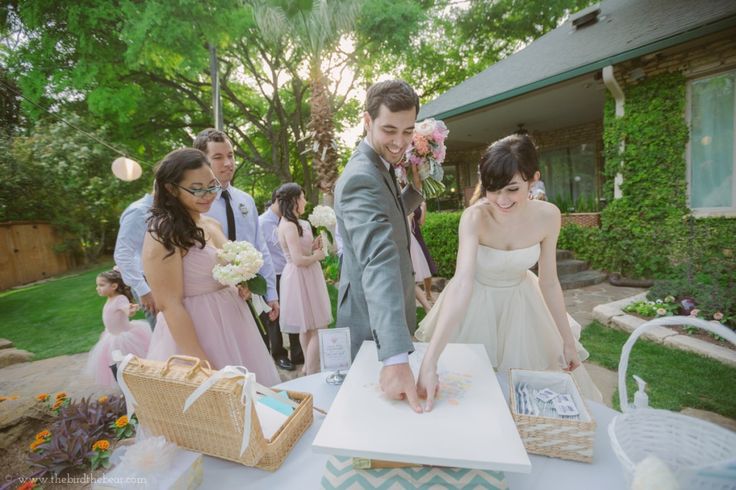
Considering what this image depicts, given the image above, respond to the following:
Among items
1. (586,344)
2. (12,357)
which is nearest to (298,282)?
(586,344)

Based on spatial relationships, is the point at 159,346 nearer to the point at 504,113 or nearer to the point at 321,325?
the point at 321,325

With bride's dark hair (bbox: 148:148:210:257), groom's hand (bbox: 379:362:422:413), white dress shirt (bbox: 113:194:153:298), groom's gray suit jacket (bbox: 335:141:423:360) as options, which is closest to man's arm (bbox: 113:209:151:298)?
white dress shirt (bbox: 113:194:153:298)

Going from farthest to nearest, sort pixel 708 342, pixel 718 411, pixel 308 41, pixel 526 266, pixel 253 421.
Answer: pixel 308 41, pixel 708 342, pixel 718 411, pixel 526 266, pixel 253 421

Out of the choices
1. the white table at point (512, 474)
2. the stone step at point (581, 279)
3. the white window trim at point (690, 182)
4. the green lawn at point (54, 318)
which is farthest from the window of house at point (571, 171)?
the green lawn at point (54, 318)

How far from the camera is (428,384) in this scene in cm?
115

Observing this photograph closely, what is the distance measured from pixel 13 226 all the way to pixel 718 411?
61.2ft

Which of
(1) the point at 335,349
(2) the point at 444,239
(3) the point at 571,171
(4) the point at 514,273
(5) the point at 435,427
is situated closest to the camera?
(5) the point at 435,427

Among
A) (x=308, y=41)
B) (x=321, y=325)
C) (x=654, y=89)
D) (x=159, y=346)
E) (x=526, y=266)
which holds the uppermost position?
(x=308, y=41)

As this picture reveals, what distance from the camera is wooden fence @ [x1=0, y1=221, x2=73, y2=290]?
12.3 metres

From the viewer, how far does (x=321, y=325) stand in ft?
13.7

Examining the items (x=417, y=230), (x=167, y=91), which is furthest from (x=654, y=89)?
(x=167, y=91)

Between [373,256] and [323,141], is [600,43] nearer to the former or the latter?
[323,141]

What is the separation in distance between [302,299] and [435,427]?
322 centimetres

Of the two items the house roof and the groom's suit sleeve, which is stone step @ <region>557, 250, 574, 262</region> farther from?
the groom's suit sleeve
